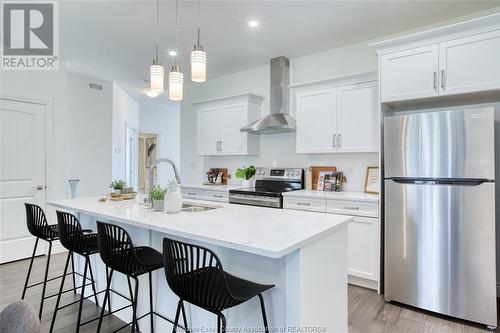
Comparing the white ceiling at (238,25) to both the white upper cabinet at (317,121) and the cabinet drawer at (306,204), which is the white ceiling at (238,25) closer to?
the white upper cabinet at (317,121)

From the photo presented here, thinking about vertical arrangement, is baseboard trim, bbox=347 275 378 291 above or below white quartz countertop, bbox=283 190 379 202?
below

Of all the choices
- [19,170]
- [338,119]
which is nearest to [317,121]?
[338,119]

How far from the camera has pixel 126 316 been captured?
2416 millimetres

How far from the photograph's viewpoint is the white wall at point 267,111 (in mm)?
3627

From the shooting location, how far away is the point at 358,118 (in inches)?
132

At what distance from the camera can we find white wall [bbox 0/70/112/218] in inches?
154

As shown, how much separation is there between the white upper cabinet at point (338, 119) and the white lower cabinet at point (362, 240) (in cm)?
69

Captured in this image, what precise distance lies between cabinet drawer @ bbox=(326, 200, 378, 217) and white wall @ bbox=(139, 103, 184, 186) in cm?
551

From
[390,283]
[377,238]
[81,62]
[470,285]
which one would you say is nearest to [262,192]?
[377,238]

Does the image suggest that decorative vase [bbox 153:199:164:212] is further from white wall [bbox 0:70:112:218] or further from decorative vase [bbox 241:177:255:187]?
white wall [bbox 0:70:112:218]

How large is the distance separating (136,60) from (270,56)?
1932 millimetres

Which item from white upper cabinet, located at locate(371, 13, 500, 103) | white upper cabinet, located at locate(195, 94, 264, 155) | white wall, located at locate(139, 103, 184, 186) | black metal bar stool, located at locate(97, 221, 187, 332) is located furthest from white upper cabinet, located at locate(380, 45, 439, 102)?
white wall, located at locate(139, 103, 184, 186)

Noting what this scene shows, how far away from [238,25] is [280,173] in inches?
78.2

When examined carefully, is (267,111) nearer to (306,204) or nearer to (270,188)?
(270,188)
